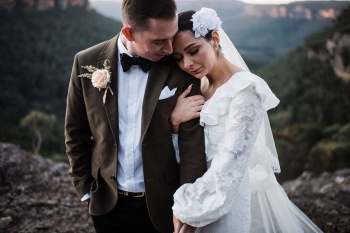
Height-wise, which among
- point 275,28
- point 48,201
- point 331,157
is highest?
point 48,201

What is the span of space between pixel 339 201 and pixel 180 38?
4639 millimetres

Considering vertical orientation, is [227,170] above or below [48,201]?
above

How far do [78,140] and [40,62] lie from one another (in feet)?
163

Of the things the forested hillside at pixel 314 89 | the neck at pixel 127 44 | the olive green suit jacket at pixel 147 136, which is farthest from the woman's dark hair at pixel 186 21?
the forested hillside at pixel 314 89

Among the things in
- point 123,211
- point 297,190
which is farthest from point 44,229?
point 297,190

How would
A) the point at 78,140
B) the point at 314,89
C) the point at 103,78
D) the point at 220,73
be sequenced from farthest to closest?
1. the point at 314,89
2. the point at 78,140
3. the point at 220,73
4. the point at 103,78

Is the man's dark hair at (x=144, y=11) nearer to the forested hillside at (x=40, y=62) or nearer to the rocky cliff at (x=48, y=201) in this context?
the rocky cliff at (x=48, y=201)

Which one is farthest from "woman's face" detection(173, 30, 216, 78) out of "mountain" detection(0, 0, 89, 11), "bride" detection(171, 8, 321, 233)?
→ "mountain" detection(0, 0, 89, 11)

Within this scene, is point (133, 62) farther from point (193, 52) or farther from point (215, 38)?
point (215, 38)

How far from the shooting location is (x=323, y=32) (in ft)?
151

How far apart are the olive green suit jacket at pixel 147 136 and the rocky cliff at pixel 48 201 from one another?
2.23m

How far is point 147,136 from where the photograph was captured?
7.47 feet

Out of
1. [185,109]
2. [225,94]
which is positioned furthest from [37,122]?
[225,94]

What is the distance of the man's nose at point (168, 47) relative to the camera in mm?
2186
